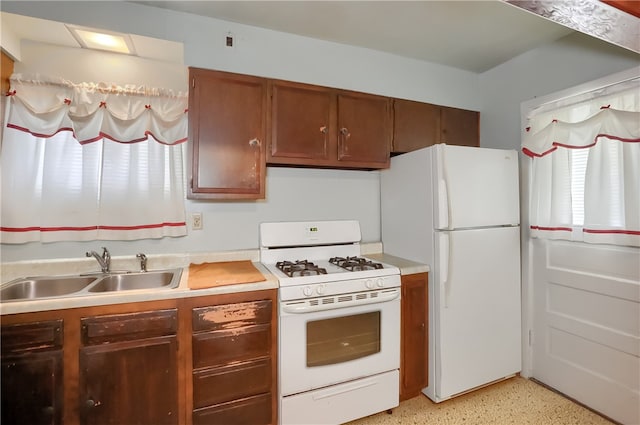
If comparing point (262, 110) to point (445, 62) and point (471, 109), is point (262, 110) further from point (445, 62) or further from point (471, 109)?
point (471, 109)

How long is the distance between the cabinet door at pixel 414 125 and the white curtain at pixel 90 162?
5.20 ft

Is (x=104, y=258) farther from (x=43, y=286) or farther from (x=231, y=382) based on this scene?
(x=231, y=382)

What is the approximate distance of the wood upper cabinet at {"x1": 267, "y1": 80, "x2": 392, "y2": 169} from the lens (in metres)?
2.04

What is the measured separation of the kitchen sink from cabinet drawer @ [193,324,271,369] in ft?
1.12

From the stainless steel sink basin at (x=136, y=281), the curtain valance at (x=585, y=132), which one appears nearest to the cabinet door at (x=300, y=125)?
the stainless steel sink basin at (x=136, y=281)

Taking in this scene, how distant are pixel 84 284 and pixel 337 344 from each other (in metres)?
1.59

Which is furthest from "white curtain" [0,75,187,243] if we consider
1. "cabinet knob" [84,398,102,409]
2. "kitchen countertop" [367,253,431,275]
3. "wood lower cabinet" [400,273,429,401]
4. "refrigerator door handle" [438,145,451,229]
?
"refrigerator door handle" [438,145,451,229]

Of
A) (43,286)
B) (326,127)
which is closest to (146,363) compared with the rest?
(43,286)

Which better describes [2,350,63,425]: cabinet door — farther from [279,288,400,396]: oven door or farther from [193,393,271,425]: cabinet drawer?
[279,288,400,396]: oven door

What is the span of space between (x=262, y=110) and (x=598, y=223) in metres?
2.31

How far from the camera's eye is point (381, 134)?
2.32m

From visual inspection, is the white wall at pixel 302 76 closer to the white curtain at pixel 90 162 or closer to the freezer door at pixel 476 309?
the white curtain at pixel 90 162

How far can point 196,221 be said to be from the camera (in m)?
2.11

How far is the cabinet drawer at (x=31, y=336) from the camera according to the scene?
1.30m
